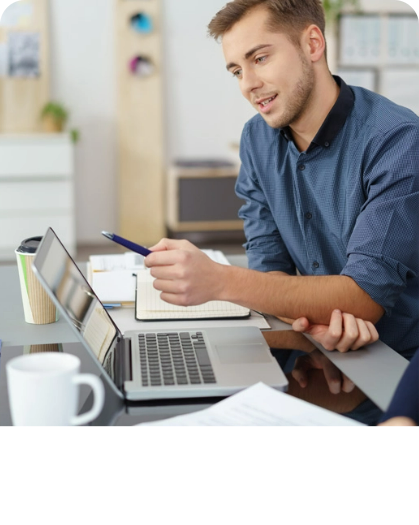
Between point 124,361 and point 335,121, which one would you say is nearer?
point 124,361

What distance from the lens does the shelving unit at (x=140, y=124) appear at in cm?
517

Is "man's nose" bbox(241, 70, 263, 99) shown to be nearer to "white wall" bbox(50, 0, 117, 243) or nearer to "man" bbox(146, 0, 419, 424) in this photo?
"man" bbox(146, 0, 419, 424)

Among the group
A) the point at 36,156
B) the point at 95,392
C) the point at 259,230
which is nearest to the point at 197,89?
the point at 36,156

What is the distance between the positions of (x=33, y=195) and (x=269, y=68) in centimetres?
360

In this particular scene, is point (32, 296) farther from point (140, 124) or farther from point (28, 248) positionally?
point (140, 124)

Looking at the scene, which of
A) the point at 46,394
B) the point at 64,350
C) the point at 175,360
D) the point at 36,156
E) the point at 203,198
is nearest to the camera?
the point at 46,394

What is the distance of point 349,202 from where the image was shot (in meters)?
1.50

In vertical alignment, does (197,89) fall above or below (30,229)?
above

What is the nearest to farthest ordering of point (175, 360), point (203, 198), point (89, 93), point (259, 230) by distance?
point (175, 360) < point (259, 230) < point (203, 198) < point (89, 93)

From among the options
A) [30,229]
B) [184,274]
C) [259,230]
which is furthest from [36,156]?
[184,274]

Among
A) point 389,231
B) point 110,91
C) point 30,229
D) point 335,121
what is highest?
point 110,91
